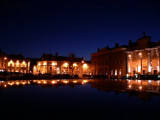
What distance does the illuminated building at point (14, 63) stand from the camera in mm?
74256

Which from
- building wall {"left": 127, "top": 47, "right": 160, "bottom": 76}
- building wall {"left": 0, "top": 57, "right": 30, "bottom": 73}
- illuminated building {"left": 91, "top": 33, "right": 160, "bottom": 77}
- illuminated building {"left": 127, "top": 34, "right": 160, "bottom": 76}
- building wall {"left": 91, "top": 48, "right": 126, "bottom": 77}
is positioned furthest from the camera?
building wall {"left": 0, "top": 57, "right": 30, "bottom": 73}

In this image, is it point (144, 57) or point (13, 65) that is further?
point (13, 65)

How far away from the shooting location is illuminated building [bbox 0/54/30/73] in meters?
74.3

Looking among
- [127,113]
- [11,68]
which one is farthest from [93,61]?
[127,113]

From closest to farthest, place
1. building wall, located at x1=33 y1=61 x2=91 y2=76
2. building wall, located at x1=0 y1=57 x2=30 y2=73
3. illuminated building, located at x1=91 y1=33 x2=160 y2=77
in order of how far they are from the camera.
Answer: illuminated building, located at x1=91 y1=33 x2=160 y2=77, building wall, located at x1=0 y1=57 x2=30 y2=73, building wall, located at x1=33 y1=61 x2=91 y2=76

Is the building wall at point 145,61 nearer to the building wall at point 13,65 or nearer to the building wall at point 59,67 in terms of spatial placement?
the building wall at point 59,67

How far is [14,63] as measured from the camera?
79.9 metres

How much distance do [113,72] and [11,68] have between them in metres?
47.2

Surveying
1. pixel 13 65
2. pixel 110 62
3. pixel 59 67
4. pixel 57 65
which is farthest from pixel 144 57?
pixel 13 65

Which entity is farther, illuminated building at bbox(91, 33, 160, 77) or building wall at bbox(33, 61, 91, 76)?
building wall at bbox(33, 61, 91, 76)

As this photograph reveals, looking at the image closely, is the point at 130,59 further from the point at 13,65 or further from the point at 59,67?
the point at 13,65

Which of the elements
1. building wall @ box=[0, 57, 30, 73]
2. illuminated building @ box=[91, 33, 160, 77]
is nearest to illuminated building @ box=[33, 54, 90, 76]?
building wall @ box=[0, 57, 30, 73]

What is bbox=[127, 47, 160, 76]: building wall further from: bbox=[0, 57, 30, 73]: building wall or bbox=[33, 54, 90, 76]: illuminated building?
bbox=[0, 57, 30, 73]: building wall

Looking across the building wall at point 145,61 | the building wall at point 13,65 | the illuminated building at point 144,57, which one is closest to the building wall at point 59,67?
the building wall at point 13,65
